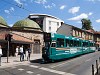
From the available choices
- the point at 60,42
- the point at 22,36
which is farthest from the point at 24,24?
the point at 60,42

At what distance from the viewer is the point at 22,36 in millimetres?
A: 37531

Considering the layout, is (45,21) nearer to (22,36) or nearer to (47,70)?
(22,36)

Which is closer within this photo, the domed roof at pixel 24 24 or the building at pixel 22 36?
the building at pixel 22 36

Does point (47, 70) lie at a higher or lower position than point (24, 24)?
lower

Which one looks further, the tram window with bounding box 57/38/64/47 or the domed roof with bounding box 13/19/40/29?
the domed roof with bounding box 13/19/40/29

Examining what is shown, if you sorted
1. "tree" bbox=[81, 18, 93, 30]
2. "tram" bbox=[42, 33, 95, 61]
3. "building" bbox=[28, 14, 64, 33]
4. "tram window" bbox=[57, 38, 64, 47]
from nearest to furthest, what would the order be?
1. "tram" bbox=[42, 33, 95, 61]
2. "tram window" bbox=[57, 38, 64, 47]
3. "tree" bbox=[81, 18, 93, 30]
4. "building" bbox=[28, 14, 64, 33]

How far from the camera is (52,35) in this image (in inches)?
941

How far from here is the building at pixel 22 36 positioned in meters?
33.1

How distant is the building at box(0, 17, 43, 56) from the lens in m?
33.1

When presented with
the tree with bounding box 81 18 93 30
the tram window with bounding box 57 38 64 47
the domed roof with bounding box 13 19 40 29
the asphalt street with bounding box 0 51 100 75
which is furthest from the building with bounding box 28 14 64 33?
the asphalt street with bounding box 0 51 100 75

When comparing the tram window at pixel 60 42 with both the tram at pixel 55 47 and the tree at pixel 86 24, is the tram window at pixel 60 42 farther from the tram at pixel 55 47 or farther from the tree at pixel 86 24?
the tree at pixel 86 24

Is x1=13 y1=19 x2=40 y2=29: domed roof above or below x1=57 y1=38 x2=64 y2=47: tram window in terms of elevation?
above

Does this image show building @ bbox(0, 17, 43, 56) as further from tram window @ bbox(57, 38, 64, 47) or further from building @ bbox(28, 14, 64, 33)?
building @ bbox(28, 14, 64, 33)

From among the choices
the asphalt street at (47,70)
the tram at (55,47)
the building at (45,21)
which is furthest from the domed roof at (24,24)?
the building at (45,21)
